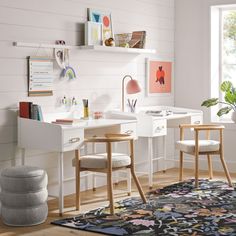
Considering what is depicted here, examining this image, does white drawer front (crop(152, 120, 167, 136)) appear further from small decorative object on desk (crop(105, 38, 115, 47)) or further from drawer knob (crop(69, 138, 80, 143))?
drawer knob (crop(69, 138, 80, 143))

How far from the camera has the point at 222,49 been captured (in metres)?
6.67

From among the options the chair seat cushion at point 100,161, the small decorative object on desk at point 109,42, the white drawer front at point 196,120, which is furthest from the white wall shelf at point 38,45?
the white drawer front at point 196,120

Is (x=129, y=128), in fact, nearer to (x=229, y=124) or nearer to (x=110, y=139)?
(x=110, y=139)

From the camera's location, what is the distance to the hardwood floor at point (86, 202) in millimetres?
3934

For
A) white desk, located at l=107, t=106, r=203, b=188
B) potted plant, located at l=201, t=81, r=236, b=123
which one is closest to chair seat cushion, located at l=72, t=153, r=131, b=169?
white desk, located at l=107, t=106, r=203, b=188

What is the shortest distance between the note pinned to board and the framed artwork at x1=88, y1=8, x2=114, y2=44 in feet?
2.42

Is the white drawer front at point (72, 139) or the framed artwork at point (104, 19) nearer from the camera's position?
the white drawer front at point (72, 139)

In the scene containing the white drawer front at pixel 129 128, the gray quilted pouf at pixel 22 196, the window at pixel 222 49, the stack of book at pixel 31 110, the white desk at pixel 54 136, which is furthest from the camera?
the window at pixel 222 49

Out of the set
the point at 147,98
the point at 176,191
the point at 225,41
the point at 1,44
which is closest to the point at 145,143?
the point at 147,98

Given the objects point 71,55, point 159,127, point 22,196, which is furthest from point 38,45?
point 159,127

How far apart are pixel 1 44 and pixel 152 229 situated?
193 cm

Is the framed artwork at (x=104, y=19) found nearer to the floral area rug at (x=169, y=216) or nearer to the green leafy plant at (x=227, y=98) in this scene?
the green leafy plant at (x=227, y=98)

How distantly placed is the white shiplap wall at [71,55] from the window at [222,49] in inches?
22.4

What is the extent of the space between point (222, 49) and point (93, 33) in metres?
2.03
